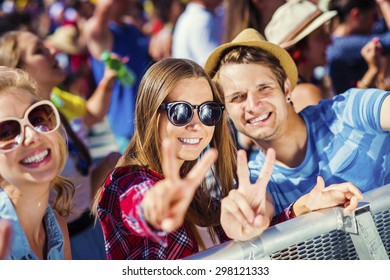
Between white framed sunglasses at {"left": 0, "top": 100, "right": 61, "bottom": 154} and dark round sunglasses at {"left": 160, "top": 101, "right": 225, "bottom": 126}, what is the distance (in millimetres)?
348

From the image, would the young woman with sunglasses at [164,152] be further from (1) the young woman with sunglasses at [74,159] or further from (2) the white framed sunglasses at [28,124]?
(1) the young woman with sunglasses at [74,159]

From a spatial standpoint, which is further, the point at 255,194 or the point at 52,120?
the point at 52,120

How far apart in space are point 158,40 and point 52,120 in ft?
14.8

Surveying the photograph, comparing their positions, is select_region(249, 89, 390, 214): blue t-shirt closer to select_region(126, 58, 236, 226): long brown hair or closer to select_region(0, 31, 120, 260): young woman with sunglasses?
select_region(126, 58, 236, 226): long brown hair

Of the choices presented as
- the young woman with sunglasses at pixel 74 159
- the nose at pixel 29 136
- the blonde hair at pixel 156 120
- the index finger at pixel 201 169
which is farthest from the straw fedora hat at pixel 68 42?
the index finger at pixel 201 169

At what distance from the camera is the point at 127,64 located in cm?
499

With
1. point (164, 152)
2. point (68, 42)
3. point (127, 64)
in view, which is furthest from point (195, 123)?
point (68, 42)

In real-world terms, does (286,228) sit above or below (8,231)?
below

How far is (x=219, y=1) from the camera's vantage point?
4.84 meters

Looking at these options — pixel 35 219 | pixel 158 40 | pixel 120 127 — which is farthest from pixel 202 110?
pixel 158 40

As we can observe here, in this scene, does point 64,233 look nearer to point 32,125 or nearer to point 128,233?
point 128,233

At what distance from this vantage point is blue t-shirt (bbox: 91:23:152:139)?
15.4 ft

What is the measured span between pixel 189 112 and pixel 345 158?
0.82 meters

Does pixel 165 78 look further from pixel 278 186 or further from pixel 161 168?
pixel 278 186
